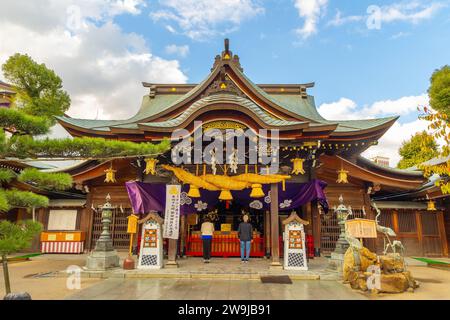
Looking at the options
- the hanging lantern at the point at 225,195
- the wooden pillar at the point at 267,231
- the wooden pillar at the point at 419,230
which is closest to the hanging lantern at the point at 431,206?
the wooden pillar at the point at 419,230

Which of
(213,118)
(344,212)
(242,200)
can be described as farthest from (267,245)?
(213,118)

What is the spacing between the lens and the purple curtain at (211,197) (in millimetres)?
10055

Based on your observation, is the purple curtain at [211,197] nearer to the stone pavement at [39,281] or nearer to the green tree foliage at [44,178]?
the stone pavement at [39,281]

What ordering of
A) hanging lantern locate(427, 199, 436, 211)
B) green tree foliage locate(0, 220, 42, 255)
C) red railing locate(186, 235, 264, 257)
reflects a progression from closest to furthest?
green tree foliage locate(0, 220, 42, 255), red railing locate(186, 235, 264, 257), hanging lantern locate(427, 199, 436, 211)

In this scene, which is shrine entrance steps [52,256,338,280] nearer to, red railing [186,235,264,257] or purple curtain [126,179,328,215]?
purple curtain [126,179,328,215]

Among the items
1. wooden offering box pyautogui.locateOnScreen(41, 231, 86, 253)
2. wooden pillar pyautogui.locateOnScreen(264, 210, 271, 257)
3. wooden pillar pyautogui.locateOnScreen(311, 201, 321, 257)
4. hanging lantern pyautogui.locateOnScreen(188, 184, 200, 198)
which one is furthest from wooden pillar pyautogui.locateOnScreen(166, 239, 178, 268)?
wooden offering box pyautogui.locateOnScreen(41, 231, 86, 253)

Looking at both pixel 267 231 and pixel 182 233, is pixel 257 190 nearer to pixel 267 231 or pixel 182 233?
pixel 267 231

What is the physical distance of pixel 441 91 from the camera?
67.8ft

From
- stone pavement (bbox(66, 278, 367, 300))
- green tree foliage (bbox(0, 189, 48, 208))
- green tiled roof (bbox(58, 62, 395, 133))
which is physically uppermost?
green tiled roof (bbox(58, 62, 395, 133))

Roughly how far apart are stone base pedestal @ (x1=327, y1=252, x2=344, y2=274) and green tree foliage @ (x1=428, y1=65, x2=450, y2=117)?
1796 cm

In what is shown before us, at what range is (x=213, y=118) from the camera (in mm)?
9477

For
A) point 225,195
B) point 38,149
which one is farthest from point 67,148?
point 225,195

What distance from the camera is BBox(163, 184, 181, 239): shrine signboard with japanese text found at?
9.34 m

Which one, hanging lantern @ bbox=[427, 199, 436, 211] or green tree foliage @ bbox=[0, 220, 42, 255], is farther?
hanging lantern @ bbox=[427, 199, 436, 211]
